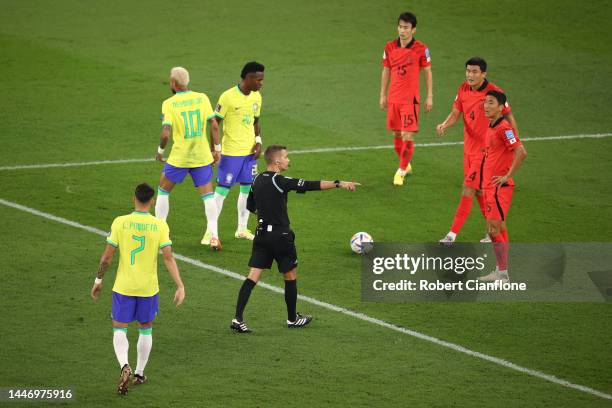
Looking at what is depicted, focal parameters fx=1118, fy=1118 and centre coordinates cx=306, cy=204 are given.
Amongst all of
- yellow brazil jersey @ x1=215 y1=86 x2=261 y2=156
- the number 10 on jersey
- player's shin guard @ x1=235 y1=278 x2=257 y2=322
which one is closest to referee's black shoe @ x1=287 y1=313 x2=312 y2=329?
player's shin guard @ x1=235 y1=278 x2=257 y2=322

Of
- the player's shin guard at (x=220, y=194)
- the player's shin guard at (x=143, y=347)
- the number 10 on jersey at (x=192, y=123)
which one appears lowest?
the player's shin guard at (x=143, y=347)

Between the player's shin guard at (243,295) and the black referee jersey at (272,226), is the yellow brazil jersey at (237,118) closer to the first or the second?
the black referee jersey at (272,226)

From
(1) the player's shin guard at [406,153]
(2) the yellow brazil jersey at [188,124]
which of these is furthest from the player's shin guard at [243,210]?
(1) the player's shin guard at [406,153]

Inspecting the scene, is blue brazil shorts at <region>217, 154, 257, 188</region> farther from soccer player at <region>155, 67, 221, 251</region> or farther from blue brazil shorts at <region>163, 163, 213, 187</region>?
blue brazil shorts at <region>163, 163, 213, 187</region>

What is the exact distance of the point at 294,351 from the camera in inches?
476

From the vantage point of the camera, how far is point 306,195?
18547mm

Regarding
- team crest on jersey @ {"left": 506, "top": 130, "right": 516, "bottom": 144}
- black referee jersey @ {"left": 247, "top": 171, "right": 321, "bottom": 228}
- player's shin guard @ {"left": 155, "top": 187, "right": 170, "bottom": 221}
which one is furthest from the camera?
→ player's shin guard @ {"left": 155, "top": 187, "right": 170, "bottom": 221}

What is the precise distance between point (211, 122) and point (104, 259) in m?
4.83

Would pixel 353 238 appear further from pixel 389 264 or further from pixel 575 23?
pixel 575 23

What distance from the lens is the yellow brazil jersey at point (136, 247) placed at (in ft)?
35.2

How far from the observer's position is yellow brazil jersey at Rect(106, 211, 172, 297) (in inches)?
422

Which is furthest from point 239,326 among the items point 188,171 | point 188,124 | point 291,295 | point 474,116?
point 474,116

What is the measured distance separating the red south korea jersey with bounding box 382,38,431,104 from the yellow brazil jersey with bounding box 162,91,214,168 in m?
4.62

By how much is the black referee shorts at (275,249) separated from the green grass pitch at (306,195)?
31.4 inches
